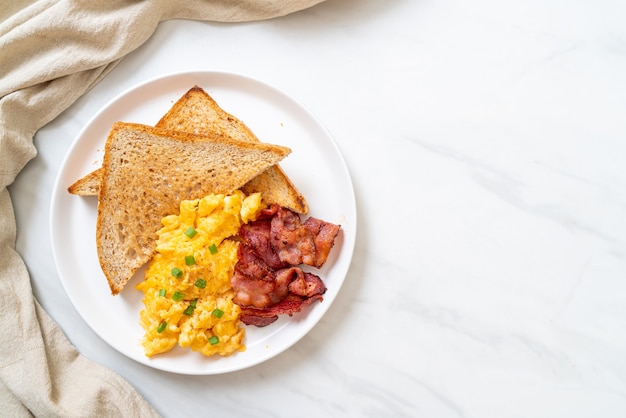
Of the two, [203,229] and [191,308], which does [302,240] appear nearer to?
[203,229]

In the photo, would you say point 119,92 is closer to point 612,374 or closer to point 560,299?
point 560,299

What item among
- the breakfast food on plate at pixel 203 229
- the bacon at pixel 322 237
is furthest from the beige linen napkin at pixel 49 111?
the bacon at pixel 322 237

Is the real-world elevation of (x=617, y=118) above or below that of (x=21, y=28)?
below

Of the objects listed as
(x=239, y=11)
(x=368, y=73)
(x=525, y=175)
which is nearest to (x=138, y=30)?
(x=239, y=11)

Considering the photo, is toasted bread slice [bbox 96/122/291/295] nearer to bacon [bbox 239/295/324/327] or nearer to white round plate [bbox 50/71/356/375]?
white round plate [bbox 50/71/356/375]

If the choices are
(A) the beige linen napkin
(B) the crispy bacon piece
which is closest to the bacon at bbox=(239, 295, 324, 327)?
(B) the crispy bacon piece

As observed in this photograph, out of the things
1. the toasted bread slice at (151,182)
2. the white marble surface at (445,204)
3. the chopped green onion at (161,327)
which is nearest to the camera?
the chopped green onion at (161,327)

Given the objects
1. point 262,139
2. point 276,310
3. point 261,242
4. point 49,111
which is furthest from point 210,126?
point 276,310

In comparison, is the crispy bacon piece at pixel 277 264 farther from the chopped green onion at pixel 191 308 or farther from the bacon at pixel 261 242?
the chopped green onion at pixel 191 308
